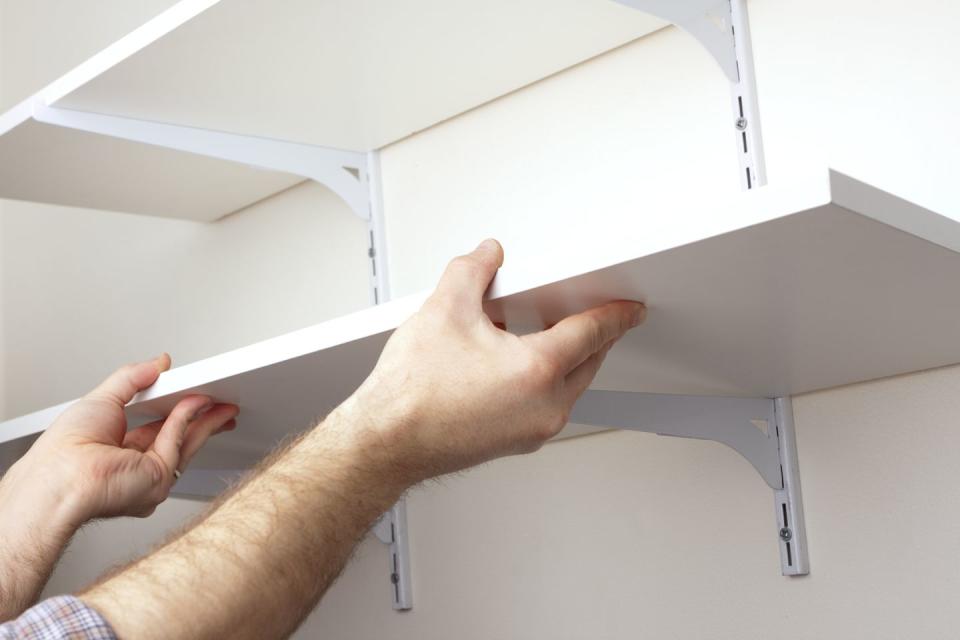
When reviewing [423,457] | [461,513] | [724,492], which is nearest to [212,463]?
[461,513]

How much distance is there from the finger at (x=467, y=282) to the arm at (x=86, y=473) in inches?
14.1

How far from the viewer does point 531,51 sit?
1.14 metres

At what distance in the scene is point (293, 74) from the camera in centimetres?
114

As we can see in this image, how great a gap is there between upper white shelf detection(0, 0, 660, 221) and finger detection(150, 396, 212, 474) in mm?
340

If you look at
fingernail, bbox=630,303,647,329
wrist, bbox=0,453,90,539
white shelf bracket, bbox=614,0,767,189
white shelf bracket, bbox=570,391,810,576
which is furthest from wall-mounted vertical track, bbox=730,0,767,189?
wrist, bbox=0,453,90,539

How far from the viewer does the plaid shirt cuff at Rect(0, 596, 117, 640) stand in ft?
1.40

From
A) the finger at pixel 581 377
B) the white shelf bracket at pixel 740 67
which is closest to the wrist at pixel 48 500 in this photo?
the finger at pixel 581 377

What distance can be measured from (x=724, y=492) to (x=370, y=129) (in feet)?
1.97

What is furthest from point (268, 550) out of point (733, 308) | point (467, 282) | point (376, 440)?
point (733, 308)

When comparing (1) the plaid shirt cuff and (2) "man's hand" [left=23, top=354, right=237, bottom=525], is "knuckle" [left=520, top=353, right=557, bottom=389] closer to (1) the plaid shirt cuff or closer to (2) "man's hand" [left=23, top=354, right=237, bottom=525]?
(1) the plaid shirt cuff

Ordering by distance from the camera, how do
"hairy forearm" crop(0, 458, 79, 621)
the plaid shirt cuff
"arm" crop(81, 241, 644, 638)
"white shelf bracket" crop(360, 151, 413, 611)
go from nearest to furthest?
the plaid shirt cuff, "arm" crop(81, 241, 644, 638), "hairy forearm" crop(0, 458, 79, 621), "white shelf bracket" crop(360, 151, 413, 611)

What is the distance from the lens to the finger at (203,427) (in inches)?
38.0

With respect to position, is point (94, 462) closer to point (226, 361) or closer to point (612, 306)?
point (226, 361)

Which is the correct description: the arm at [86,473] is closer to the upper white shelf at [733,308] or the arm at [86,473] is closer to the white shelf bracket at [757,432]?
the upper white shelf at [733,308]
